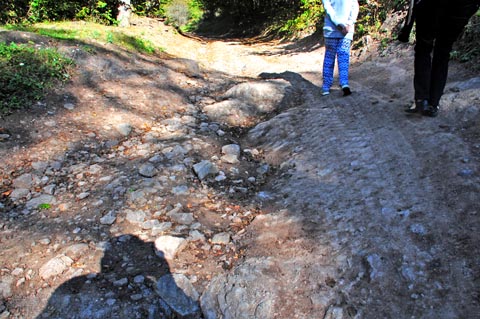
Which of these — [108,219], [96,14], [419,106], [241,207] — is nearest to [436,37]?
[419,106]

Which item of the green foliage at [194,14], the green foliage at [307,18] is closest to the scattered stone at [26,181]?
the green foliage at [307,18]

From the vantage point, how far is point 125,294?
6.84 ft

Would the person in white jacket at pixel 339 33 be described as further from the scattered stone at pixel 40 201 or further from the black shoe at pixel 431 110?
the scattered stone at pixel 40 201

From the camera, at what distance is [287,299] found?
1.96m

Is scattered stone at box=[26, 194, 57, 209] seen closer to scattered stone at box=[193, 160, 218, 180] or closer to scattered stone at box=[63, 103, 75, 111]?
scattered stone at box=[193, 160, 218, 180]

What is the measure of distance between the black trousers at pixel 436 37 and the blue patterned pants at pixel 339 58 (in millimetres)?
1391

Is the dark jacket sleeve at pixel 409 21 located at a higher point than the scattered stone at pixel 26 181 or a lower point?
higher

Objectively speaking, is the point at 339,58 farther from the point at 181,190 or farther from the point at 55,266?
the point at 55,266

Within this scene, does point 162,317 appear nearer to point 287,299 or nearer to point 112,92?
point 287,299

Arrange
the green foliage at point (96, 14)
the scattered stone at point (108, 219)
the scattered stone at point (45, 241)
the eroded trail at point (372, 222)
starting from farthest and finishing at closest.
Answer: the green foliage at point (96, 14) → the scattered stone at point (108, 219) → the scattered stone at point (45, 241) → the eroded trail at point (372, 222)

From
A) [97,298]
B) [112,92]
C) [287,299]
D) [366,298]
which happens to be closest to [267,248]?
[287,299]

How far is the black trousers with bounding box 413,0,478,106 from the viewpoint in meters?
3.27

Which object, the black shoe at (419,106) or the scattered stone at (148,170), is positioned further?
the black shoe at (419,106)

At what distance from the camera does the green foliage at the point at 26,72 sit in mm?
4184
